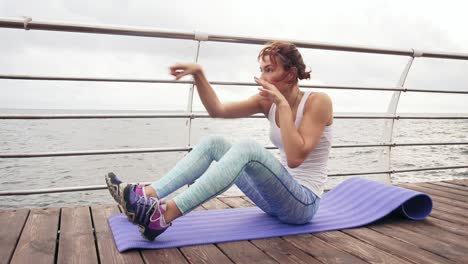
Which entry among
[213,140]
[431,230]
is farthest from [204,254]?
[431,230]

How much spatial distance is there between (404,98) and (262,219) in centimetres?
167

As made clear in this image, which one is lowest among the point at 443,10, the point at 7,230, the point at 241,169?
the point at 7,230

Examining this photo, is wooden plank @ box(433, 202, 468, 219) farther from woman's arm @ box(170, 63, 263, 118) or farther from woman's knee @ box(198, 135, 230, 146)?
woman's knee @ box(198, 135, 230, 146)

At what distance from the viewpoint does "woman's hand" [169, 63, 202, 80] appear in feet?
6.55

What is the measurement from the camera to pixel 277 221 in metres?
2.21

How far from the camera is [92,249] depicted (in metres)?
1.74

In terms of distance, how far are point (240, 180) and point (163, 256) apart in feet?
1.76

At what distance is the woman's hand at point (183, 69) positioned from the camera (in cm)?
200

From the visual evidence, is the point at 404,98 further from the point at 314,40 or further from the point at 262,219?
the point at 262,219

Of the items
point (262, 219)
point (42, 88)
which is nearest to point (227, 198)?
point (262, 219)

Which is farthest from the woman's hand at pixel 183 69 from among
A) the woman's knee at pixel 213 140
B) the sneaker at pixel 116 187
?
the sneaker at pixel 116 187

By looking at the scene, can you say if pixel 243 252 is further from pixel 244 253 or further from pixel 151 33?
pixel 151 33

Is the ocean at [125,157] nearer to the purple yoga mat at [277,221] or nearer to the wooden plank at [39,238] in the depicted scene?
the purple yoga mat at [277,221]

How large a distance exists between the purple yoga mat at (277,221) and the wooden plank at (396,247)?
0.30 ft
